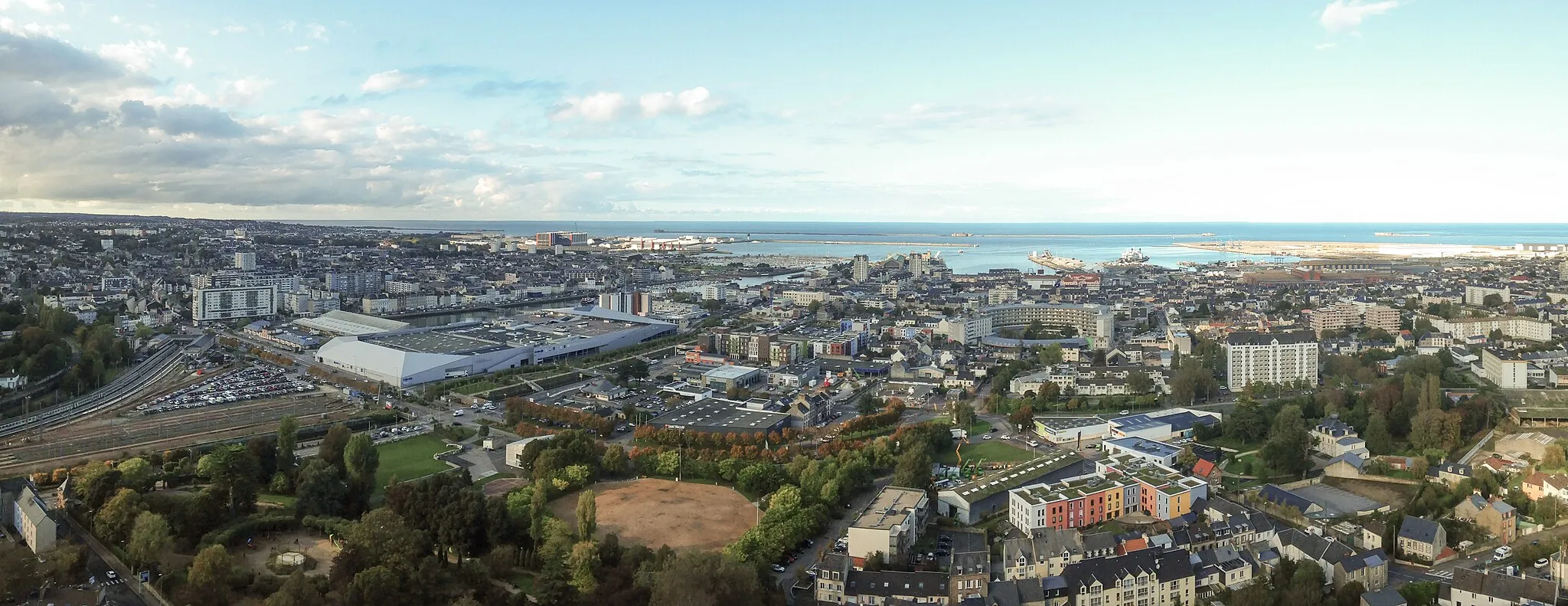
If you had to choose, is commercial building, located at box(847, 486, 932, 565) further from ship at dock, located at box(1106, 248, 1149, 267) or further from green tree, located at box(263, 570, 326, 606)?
ship at dock, located at box(1106, 248, 1149, 267)

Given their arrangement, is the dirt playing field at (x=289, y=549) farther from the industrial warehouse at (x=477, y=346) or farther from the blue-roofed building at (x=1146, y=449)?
the blue-roofed building at (x=1146, y=449)

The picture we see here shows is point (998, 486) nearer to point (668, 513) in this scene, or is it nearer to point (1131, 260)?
point (668, 513)

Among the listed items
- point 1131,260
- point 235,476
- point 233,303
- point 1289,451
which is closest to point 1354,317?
point 1289,451

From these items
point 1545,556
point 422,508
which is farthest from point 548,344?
point 1545,556

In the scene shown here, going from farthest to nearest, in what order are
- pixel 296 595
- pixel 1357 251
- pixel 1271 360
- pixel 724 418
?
1. pixel 1357 251
2. pixel 1271 360
3. pixel 724 418
4. pixel 296 595

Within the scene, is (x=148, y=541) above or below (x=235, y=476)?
below

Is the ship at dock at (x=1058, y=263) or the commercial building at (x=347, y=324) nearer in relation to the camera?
the commercial building at (x=347, y=324)

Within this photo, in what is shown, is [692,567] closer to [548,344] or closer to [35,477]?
[35,477]

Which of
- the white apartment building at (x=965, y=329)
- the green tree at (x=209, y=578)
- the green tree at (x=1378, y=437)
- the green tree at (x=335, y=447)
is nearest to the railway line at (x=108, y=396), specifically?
the green tree at (x=335, y=447)
